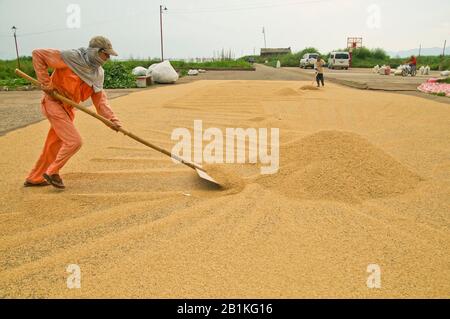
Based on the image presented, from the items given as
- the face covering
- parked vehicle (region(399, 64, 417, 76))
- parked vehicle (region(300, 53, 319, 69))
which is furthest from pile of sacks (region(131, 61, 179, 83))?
parked vehicle (region(300, 53, 319, 69))

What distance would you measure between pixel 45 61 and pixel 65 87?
0.24m

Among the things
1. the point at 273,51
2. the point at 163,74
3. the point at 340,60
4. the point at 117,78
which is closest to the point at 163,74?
the point at 163,74

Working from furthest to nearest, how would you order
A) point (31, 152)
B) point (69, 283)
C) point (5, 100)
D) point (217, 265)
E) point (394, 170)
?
point (5, 100)
point (31, 152)
point (394, 170)
point (217, 265)
point (69, 283)

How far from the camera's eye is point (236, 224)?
96.7 inches

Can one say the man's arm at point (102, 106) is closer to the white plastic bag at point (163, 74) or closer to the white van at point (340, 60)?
the white plastic bag at point (163, 74)

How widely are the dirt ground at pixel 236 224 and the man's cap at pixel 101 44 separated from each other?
115 cm

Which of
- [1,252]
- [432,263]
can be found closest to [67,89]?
[1,252]

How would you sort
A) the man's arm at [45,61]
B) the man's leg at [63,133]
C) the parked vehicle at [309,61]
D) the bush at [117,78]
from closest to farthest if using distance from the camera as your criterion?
the man's arm at [45,61]
the man's leg at [63,133]
the bush at [117,78]
the parked vehicle at [309,61]

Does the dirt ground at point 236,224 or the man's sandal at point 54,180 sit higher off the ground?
the man's sandal at point 54,180

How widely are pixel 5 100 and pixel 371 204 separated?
9.59 m

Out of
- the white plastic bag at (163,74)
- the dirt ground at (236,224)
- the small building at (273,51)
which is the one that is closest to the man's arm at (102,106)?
the dirt ground at (236,224)

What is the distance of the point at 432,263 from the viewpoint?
1990mm

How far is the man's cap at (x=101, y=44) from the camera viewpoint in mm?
2789

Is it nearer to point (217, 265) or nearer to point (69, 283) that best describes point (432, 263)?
point (217, 265)
